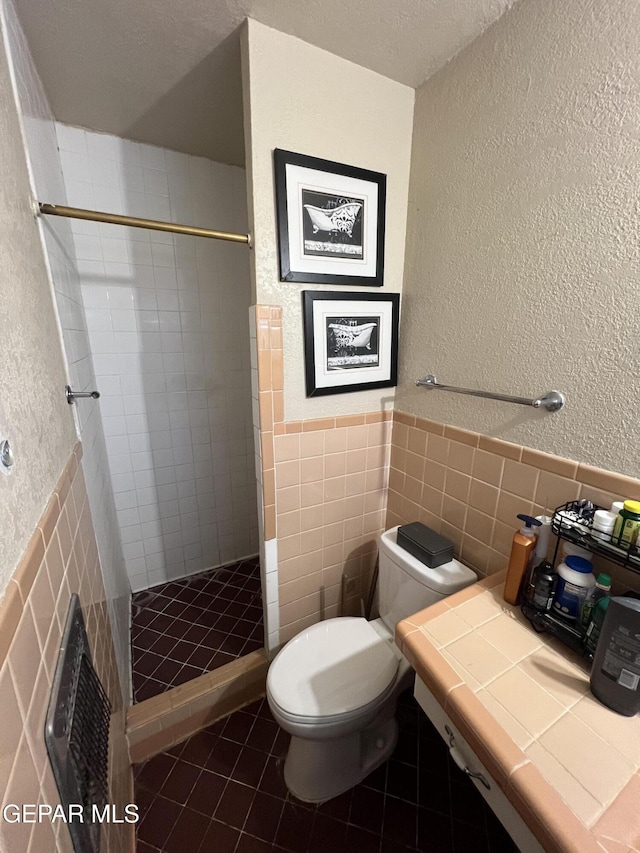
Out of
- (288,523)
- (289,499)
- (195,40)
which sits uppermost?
(195,40)

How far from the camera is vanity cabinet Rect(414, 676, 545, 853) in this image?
0.61m

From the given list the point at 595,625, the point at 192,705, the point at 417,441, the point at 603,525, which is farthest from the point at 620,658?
the point at 192,705

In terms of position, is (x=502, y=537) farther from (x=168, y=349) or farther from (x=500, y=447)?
(x=168, y=349)

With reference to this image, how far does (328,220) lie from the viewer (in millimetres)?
1144

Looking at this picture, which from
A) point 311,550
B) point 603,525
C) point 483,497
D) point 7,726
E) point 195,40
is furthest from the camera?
point 311,550

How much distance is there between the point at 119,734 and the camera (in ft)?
3.56

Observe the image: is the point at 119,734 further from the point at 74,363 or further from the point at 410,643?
the point at 74,363

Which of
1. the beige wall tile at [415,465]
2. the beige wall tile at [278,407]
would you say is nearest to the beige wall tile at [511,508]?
the beige wall tile at [415,465]

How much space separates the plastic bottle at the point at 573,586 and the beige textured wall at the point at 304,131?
33.4 inches

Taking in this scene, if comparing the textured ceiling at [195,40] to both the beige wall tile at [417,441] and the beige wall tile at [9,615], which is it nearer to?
the beige wall tile at [417,441]

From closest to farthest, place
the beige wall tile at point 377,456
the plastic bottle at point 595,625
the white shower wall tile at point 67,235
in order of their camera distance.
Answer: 1. the plastic bottle at point 595,625
2. the white shower wall tile at point 67,235
3. the beige wall tile at point 377,456

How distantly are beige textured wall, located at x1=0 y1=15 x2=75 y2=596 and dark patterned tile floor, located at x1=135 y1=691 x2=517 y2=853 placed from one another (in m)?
1.24

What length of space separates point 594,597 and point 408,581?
0.54 metres

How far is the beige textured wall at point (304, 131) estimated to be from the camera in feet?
3.25
